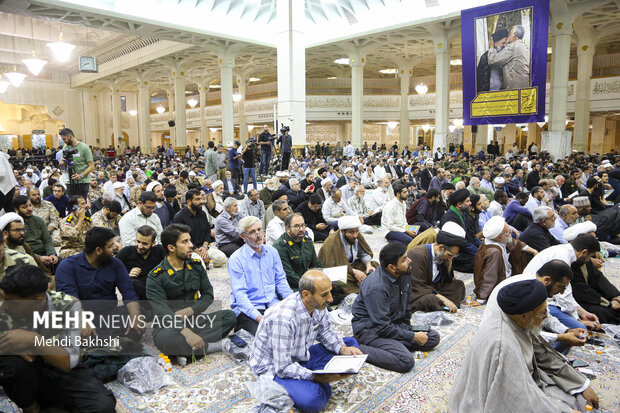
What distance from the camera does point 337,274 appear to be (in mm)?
3586

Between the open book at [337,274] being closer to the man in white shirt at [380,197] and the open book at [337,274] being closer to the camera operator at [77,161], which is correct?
the man in white shirt at [380,197]

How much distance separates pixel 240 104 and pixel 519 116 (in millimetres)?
16061

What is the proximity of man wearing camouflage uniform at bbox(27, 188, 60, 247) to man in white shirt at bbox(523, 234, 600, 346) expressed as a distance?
5209mm

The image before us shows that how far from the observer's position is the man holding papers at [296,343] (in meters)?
2.06

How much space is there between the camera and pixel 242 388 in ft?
8.12

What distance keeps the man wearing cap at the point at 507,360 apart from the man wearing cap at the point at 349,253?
1.93m

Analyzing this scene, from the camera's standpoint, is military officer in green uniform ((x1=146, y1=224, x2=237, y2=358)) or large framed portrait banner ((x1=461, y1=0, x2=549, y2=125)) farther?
large framed portrait banner ((x1=461, y1=0, x2=549, y2=125))

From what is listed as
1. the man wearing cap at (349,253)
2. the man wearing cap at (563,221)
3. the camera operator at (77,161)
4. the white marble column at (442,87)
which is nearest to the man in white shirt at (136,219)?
the camera operator at (77,161)

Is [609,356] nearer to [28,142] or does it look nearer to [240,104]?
[240,104]

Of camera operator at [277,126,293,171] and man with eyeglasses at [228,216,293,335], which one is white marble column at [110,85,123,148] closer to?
camera operator at [277,126,293,171]

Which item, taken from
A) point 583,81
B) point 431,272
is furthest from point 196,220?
point 583,81

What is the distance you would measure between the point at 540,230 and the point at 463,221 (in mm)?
783

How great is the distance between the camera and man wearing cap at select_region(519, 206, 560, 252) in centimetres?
396

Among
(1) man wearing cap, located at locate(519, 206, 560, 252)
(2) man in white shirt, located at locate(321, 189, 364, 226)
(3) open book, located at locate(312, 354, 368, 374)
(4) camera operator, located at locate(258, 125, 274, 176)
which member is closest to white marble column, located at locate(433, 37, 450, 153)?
(4) camera operator, located at locate(258, 125, 274, 176)
